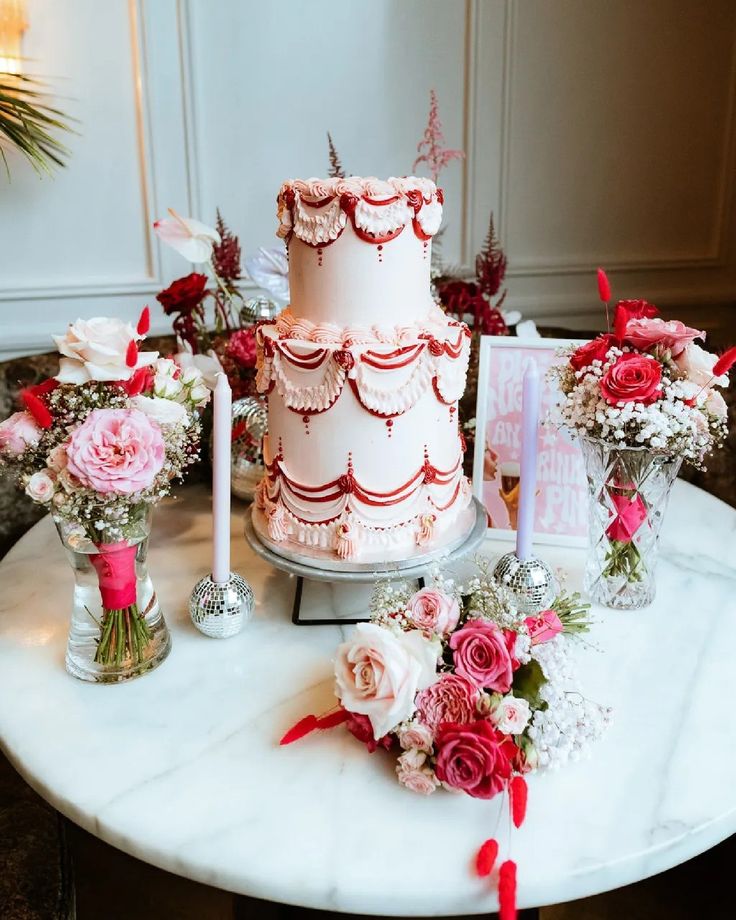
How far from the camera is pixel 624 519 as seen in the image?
4.57 feet

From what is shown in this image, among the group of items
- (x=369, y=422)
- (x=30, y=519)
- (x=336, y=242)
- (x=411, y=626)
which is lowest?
(x=30, y=519)

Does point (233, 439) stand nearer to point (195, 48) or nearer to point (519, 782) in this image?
point (519, 782)

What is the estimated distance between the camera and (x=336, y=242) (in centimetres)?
135

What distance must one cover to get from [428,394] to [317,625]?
1.37 ft

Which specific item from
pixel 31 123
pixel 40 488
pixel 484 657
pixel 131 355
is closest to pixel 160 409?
pixel 131 355

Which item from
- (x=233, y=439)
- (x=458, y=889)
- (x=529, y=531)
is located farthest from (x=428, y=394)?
(x=458, y=889)

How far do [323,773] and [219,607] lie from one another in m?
0.36

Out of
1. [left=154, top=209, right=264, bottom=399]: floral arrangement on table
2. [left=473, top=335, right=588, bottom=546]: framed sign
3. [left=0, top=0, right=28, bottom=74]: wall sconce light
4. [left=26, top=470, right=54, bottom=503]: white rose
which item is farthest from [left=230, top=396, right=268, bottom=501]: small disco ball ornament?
[left=0, top=0, right=28, bottom=74]: wall sconce light

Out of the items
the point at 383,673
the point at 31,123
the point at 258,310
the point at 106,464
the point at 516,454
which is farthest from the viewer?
the point at 31,123

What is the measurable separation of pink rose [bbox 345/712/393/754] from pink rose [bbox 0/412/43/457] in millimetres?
562

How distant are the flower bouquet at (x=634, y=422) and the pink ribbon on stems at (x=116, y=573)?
27.3 inches

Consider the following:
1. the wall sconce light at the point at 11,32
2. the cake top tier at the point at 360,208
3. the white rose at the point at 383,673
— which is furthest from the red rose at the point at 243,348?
the wall sconce light at the point at 11,32

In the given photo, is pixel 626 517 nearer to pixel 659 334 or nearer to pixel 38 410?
pixel 659 334

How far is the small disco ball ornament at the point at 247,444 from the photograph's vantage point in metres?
1.83
